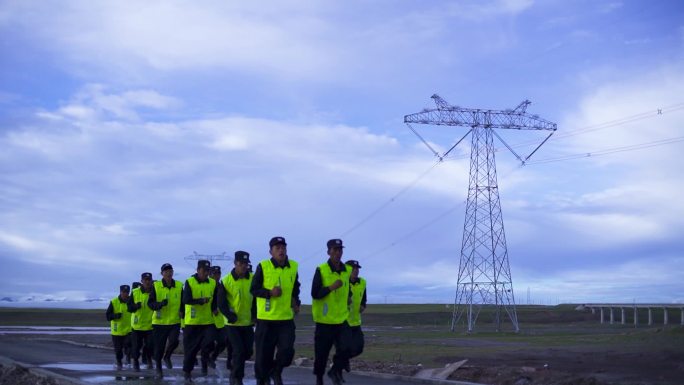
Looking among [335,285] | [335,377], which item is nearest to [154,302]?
[335,377]

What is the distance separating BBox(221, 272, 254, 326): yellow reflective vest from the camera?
52.1 ft

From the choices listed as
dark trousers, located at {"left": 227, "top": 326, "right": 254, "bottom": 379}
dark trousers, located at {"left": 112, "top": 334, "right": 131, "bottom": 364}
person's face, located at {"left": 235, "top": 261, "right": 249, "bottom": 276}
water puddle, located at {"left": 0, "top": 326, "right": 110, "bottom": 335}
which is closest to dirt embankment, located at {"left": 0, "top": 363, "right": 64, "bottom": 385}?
dark trousers, located at {"left": 112, "top": 334, "right": 131, "bottom": 364}

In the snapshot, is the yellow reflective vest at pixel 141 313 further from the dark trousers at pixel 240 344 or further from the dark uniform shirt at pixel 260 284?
the dark uniform shirt at pixel 260 284

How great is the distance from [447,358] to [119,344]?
27.7 feet

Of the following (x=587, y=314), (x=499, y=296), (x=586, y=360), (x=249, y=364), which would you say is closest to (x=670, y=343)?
(x=586, y=360)

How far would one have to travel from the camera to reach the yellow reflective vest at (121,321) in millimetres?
25016

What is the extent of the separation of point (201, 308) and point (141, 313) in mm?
4922

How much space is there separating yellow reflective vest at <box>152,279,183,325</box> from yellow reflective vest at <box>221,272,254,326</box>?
5124 mm

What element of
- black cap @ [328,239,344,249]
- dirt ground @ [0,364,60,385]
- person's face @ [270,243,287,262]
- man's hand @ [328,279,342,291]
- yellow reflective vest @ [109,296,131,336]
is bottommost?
dirt ground @ [0,364,60,385]

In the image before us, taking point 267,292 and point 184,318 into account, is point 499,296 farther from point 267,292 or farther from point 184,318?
point 267,292

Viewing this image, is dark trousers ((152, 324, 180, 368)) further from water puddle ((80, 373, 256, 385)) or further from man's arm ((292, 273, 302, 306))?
man's arm ((292, 273, 302, 306))

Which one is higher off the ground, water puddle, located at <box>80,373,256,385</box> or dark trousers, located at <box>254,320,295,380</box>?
dark trousers, located at <box>254,320,295,380</box>

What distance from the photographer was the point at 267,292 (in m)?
14.3

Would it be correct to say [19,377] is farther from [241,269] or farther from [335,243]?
[335,243]
